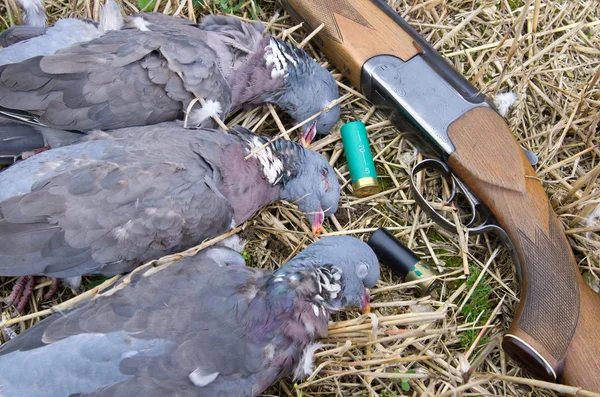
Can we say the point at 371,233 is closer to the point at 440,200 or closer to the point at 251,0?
the point at 440,200

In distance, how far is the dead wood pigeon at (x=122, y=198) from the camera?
99.1 inches

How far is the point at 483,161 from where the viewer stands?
3094 mm

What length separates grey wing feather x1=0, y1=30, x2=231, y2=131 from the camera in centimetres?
284

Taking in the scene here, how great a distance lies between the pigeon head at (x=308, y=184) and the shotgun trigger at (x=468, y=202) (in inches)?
20.5

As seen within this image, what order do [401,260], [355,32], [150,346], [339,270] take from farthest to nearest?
[355,32], [401,260], [339,270], [150,346]

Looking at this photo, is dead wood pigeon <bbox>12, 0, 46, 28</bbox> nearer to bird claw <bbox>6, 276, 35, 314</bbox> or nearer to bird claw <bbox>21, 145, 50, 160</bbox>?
bird claw <bbox>21, 145, 50, 160</bbox>

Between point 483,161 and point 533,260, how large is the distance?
2.02 feet

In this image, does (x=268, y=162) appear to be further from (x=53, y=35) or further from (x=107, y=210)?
(x=53, y=35)

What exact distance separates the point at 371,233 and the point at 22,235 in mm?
1939

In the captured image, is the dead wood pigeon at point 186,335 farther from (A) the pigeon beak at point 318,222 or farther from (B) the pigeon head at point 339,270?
(A) the pigeon beak at point 318,222

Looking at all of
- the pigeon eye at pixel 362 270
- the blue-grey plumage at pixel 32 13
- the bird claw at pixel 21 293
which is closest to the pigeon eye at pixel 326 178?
the pigeon eye at pixel 362 270

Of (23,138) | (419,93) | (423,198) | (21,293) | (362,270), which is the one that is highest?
(419,93)

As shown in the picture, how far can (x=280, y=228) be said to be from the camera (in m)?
3.28

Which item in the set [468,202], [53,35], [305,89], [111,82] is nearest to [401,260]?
[468,202]
